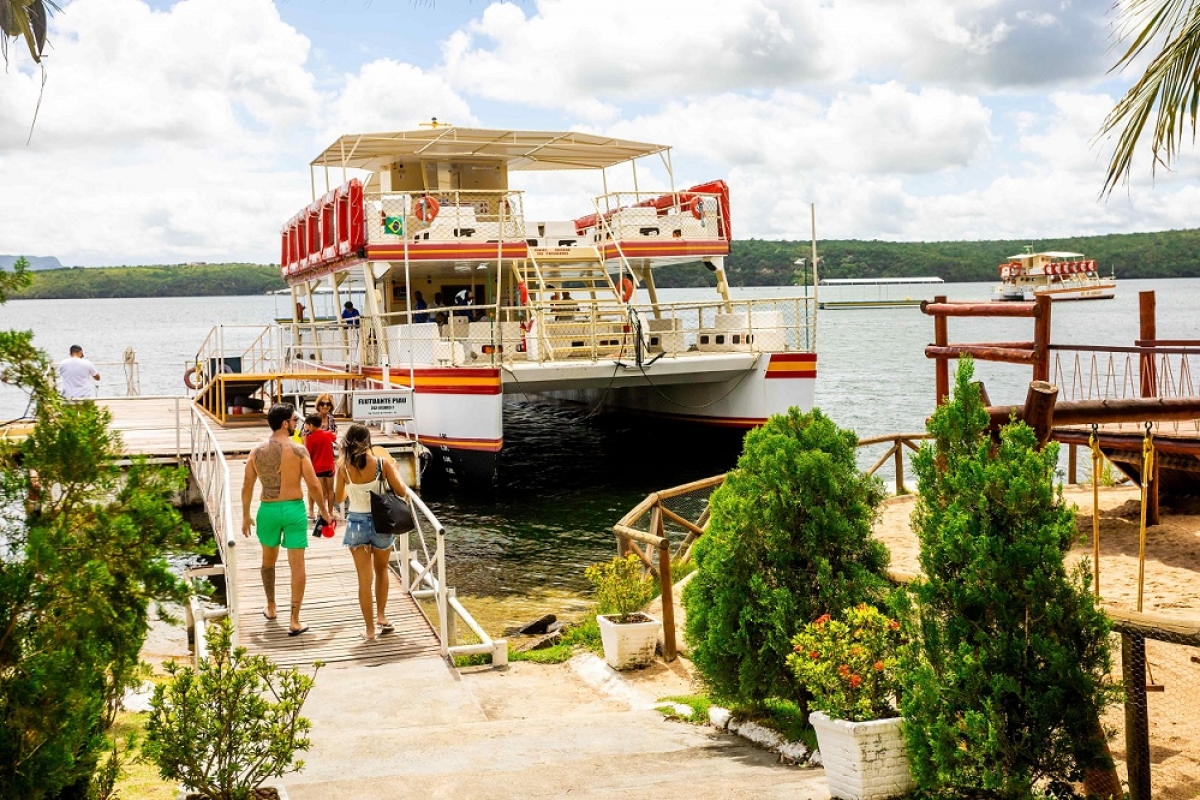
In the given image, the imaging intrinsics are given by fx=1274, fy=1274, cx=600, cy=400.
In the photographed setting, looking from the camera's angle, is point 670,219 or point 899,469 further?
point 670,219

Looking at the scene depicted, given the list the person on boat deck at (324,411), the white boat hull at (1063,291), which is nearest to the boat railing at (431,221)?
the person on boat deck at (324,411)

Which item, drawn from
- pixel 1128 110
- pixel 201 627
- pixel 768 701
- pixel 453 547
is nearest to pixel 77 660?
pixel 768 701

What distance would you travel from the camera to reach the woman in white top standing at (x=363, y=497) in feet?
31.5

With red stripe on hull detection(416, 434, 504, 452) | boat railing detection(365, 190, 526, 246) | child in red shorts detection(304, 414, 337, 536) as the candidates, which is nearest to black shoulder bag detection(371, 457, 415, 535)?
child in red shorts detection(304, 414, 337, 536)

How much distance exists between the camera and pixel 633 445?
2898cm

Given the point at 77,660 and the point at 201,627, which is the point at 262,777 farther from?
the point at 201,627

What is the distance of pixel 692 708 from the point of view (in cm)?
816

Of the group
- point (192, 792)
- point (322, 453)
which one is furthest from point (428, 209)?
point (192, 792)

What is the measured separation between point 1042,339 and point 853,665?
5.68 m

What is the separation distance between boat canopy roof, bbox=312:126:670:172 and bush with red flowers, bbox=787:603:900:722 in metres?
18.7

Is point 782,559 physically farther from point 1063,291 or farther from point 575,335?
point 1063,291

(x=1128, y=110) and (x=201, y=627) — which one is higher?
(x=1128, y=110)

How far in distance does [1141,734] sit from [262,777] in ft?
12.4

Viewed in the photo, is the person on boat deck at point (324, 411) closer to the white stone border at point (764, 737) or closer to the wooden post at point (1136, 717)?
the white stone border at point (764, 737)
